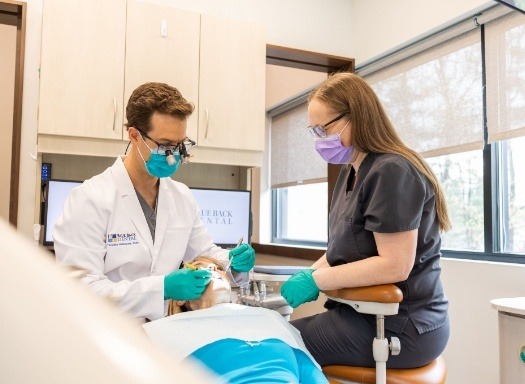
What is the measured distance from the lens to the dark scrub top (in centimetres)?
122

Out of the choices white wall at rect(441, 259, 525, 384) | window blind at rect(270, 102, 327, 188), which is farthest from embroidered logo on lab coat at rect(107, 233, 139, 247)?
window blind at rect(270, 102, 327, 188)

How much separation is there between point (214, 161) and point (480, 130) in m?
1.37

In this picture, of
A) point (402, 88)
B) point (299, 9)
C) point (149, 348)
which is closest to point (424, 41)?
point (402, 88)

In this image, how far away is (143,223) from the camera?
1588 mm

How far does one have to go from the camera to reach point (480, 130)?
7.57ft

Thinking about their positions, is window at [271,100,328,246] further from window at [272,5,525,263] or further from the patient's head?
the patient's head

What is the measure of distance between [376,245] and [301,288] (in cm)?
25

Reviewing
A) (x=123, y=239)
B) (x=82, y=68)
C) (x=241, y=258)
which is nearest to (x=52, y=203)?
(x=82, y=68)

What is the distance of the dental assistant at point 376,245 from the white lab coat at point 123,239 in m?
0.43

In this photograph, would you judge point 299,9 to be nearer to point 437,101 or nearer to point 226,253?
point 437,101

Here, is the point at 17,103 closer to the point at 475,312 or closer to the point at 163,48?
the point at 163,48

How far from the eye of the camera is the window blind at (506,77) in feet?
7.00

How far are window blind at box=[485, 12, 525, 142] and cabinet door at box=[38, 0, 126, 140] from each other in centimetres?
180

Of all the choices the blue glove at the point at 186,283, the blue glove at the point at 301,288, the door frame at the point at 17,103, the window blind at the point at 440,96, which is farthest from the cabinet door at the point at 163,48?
the blue glove at the point at 301,288
